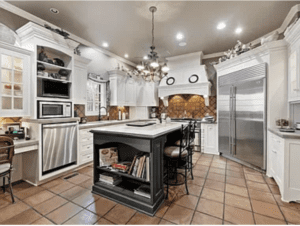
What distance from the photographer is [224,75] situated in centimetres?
395

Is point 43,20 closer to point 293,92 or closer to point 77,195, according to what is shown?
point 77,195

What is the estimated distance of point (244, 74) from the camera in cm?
338

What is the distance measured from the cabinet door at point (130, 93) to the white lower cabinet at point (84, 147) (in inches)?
82.0

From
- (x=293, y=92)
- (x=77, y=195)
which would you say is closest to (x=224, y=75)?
(x=293, y=92)

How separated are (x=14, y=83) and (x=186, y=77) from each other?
4440mm

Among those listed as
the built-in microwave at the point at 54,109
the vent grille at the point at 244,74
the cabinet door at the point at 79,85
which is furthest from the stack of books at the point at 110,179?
the vent grille at the point at 244,74

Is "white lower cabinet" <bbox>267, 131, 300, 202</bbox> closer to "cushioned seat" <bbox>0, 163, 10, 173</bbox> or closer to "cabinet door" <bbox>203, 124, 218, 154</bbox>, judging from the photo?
"cabinet door" <bbox>203, 124, 218, 154</bbox>

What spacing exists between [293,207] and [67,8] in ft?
15.6

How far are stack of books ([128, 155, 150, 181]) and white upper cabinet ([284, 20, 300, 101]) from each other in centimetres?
265

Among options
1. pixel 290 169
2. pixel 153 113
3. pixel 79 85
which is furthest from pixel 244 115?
pixel 79 85

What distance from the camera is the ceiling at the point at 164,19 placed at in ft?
8.73

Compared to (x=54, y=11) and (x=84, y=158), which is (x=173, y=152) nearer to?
(x=84, y=158)

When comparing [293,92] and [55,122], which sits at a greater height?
[293,92]

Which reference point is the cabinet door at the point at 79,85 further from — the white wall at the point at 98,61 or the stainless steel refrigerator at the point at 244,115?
the stainless steel refrigerator at the point at 244,115
